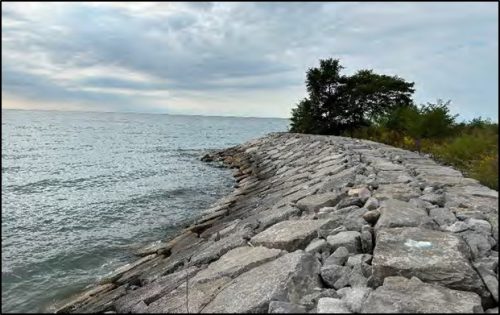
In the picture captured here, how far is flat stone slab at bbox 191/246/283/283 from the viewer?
4.73 meters

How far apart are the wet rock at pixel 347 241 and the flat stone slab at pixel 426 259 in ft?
0.77

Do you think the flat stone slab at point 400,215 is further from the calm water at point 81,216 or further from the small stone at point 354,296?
the calm water at point 81,216

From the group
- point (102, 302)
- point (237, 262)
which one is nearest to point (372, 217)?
point (237, 262)

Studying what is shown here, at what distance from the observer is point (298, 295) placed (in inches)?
148

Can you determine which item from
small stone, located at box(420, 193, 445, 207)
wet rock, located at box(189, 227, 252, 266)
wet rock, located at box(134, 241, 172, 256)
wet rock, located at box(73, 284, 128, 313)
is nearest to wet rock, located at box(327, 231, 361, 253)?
wet rock, located at box(189, 227, 252, 266)

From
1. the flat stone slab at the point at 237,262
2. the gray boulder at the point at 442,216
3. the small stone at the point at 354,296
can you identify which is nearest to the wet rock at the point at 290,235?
the flat stone slab at the point at 237,262

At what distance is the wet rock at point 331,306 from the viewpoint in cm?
313

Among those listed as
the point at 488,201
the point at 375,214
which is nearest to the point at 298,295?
the point at 375,214

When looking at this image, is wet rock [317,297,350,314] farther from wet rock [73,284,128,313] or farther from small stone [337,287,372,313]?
wet rock [73,284,128,313]

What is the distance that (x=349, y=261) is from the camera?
4.20 metres

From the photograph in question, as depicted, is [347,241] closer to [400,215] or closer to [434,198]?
[400,215]

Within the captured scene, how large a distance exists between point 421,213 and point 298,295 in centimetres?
225

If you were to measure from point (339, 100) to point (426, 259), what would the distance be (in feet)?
78.1

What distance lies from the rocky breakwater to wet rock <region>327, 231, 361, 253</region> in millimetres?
10
